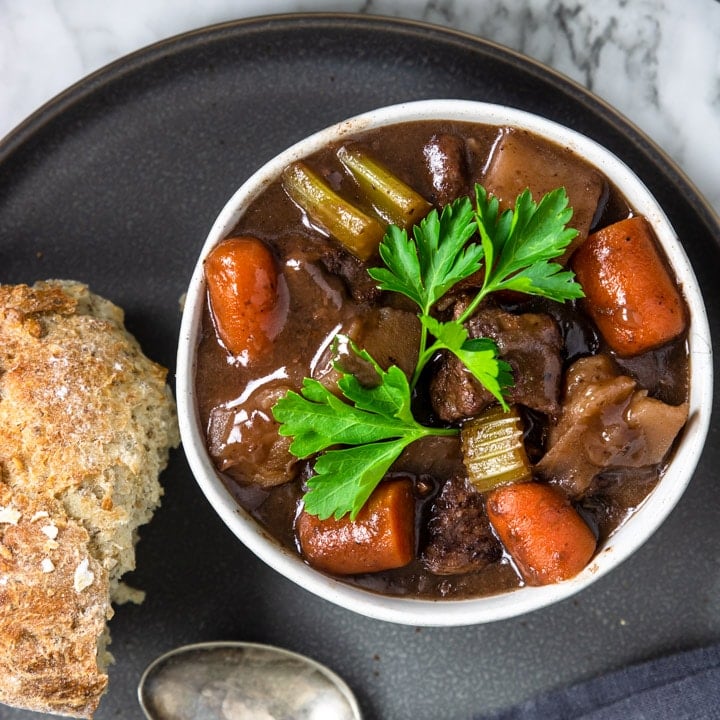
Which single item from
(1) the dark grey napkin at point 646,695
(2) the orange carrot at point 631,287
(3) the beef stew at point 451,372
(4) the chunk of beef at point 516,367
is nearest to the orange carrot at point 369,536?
(3) the beef stew at point 451,372

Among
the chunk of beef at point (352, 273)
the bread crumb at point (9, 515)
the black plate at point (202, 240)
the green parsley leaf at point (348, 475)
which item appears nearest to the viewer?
the green parsley leaf at point (348, 475)

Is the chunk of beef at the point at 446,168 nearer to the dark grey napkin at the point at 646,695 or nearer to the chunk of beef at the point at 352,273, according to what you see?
the chunk of beef at the point at 352,273

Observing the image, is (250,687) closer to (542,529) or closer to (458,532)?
(458,532)

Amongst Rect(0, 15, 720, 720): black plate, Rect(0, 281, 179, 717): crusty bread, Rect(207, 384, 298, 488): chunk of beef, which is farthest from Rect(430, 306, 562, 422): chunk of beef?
Rect(0, 281, 179, 717): crusty bread

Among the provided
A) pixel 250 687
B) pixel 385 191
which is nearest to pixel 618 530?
pixel 385 191

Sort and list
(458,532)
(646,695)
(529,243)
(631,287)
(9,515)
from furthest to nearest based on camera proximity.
→ (646,695) → (9,515) → (458,532) → (631,287) → (529,243)

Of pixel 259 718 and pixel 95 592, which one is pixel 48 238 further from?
pixel 259 718

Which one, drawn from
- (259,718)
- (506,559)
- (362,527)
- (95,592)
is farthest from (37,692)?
(506,559)
